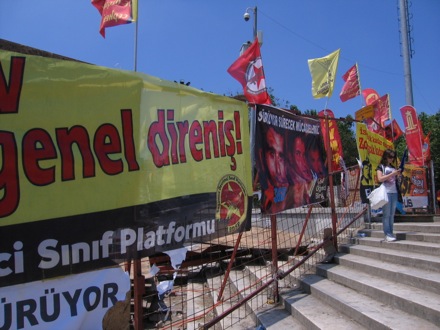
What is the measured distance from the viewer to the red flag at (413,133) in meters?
10.3

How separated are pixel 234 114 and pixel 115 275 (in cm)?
221

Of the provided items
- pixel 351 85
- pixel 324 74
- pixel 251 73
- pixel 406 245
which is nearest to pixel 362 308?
pixel 406 245

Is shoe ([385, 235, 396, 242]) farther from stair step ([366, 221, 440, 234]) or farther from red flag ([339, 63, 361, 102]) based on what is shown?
red flag ([339, 63, 361, 102])

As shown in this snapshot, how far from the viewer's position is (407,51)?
15445 millimetres

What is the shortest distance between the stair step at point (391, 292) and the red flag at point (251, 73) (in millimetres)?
2827

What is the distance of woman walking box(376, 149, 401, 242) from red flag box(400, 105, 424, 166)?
4296mm

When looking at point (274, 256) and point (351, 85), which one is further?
point (351, 85)

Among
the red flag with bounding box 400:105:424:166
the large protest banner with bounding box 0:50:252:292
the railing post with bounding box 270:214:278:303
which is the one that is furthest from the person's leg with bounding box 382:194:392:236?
the red flag with bounding box 400:105:424:166

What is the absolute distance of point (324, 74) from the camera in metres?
8.95

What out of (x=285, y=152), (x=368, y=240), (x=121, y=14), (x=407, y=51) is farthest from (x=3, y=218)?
(x=407, y=51)

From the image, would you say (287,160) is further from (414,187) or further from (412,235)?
(414,187)

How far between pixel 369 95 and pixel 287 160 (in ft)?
29.2

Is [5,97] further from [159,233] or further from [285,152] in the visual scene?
[285,152]

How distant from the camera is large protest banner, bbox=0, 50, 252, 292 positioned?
8.02 ft
